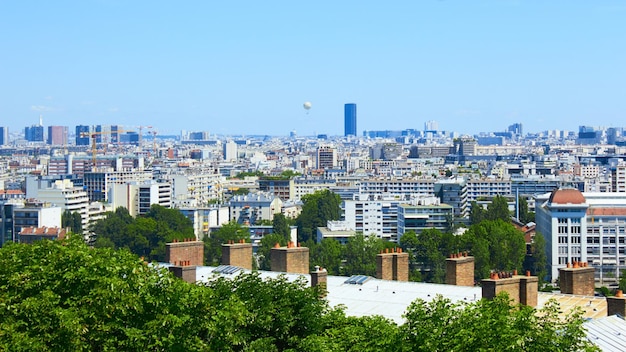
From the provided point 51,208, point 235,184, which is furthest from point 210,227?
point 235,184

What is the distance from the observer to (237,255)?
2836 cm

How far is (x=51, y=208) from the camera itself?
4003 inches

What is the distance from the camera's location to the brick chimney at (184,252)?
94.6 ft

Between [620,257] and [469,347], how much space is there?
6641cm

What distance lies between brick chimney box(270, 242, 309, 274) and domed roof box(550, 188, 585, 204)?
179 ft

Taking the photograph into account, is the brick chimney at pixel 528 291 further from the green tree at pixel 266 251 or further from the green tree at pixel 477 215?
the green tree at pixel 477 215

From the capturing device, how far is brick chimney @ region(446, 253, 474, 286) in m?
24.9

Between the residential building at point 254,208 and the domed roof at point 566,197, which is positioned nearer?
the domed roof at point 566,197

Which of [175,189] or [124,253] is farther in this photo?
[175,189]

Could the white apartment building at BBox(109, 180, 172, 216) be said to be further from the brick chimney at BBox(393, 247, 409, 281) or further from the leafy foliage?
the brick chimney at BBox(393, 247, 409, 281)

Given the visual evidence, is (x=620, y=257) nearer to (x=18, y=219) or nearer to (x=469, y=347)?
(x=18, y=219)

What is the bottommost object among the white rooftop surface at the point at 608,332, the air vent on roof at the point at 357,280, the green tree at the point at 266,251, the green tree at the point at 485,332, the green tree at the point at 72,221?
the green tree at the point at 266,251

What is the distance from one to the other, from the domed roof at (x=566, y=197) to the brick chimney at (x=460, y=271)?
54.9 m

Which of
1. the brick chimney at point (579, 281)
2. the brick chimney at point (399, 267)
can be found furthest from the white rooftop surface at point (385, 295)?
the brick chimney at point (579, 281)
